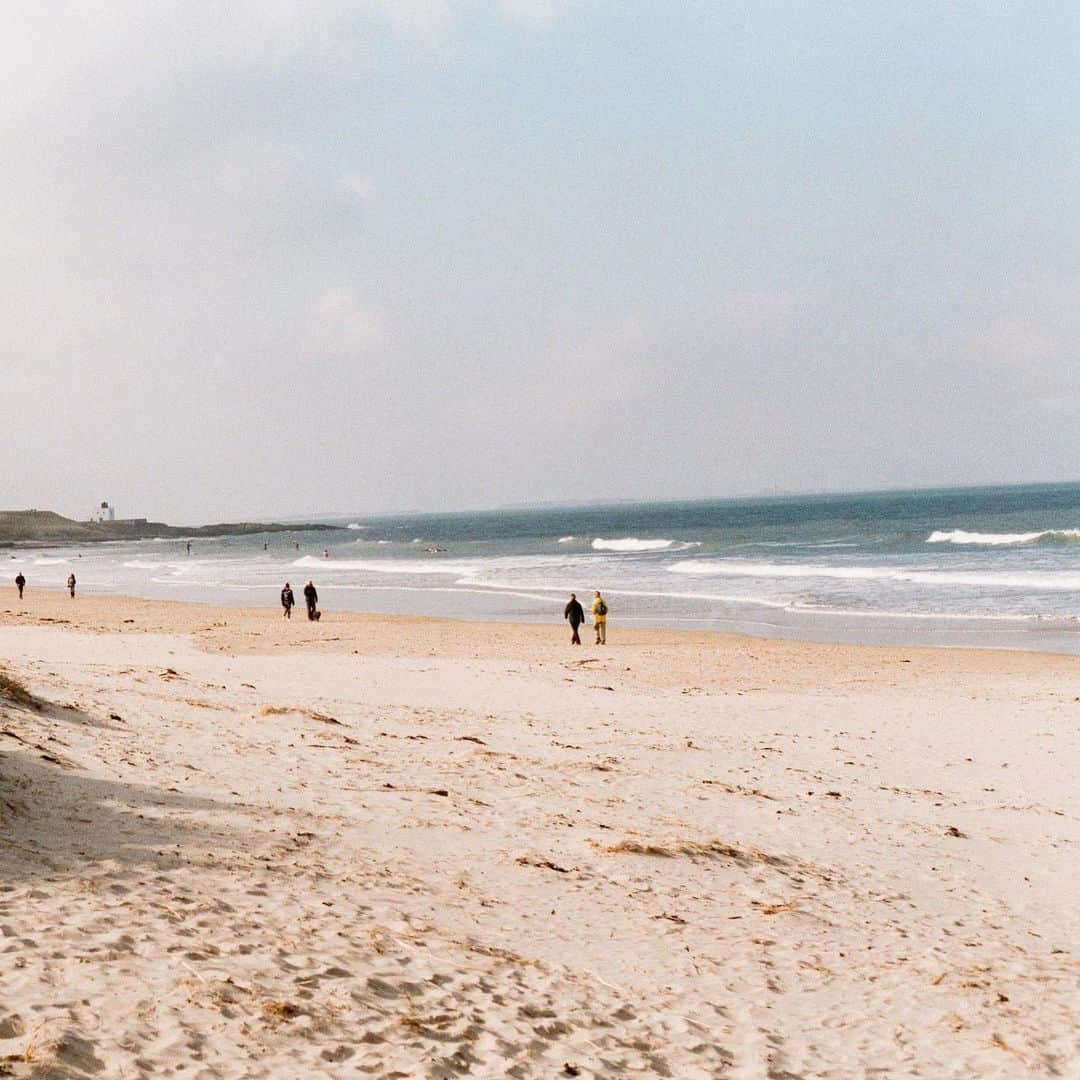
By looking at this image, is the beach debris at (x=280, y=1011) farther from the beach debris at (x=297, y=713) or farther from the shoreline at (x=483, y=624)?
the shoreline at (x=483, y=624)

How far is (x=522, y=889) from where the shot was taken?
734 cm

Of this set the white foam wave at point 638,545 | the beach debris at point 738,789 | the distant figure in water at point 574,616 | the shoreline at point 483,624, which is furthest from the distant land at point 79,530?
the beach debris at point 738,789

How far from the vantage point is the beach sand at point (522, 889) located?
16.4 ft

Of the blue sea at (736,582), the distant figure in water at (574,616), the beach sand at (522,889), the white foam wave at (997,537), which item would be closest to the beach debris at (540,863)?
the beach sand at (522,889)

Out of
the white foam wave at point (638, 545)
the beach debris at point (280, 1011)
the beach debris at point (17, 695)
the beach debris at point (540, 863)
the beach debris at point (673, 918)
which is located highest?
the beach debris at point (17, 695)

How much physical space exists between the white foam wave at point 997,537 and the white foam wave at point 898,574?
680 inches

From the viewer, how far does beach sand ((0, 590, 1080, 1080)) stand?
4992 mm

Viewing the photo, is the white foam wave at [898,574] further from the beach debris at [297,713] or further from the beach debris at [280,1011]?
the beach debris at [280,1011]

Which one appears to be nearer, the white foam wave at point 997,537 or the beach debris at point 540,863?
the beach debris at point 540,863

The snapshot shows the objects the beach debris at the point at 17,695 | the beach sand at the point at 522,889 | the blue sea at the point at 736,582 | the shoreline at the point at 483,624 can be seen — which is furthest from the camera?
the blue sea at the point at 736,582

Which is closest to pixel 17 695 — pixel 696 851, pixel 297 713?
pixel 297 713

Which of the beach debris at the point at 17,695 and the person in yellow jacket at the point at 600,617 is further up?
the beach debris at the point at 17,695

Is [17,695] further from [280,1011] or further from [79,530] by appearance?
[79,530]

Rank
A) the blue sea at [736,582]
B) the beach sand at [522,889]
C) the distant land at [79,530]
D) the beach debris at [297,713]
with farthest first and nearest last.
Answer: the distant land at [79,530] → the blue sea at [736,582] → the beach debris at [297,713] → the beach sand at [522,889]
